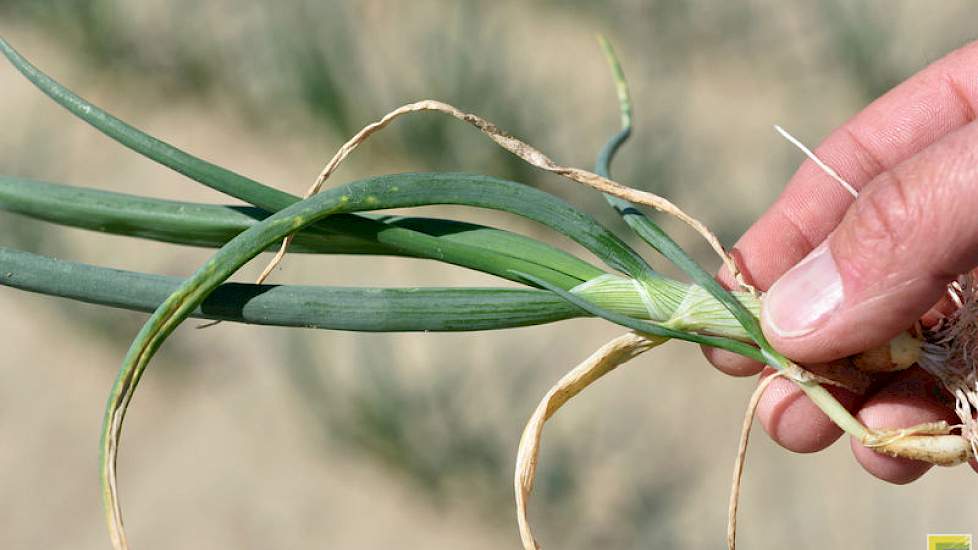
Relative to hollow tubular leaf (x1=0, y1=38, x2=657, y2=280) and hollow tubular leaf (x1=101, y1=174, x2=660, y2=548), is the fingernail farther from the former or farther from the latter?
hollow tubular leaf (x1=0, y1=38, x2=657, y2=280)

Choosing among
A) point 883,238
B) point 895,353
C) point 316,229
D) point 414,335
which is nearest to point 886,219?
point 883,238

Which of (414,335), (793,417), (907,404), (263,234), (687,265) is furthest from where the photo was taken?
(414,335)

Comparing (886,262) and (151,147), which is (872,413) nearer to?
(886,262)

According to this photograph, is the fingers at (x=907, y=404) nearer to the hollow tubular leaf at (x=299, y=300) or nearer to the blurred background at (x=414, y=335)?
the hollow tubular leaf at (x=299, y=300)

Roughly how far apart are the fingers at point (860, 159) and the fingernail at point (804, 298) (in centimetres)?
33

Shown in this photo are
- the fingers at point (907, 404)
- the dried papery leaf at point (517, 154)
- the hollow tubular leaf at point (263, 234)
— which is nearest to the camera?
the hollow tubular leaf at point (263, 234)

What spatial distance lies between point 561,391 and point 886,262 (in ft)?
1.21

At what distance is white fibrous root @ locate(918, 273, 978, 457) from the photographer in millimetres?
980

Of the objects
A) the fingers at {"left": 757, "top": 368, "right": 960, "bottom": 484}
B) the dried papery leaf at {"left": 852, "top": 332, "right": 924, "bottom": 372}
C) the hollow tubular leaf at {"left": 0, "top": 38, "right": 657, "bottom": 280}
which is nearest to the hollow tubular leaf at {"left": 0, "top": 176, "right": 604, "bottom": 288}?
the hollow tubular leaf at {"left": 0, "top": 38, "right": 657, "bottom": 280}

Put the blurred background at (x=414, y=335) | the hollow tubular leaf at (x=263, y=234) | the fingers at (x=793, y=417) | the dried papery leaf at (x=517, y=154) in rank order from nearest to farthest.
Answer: the hollow tubular leaf at (x=263, y=234) → the dried papery leaf at (x=517, y=154) → the fingers at (x=793, y=417) → the blurred background at (x=414, y=335)

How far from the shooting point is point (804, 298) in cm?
93

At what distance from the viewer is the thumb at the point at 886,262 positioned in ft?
2.74

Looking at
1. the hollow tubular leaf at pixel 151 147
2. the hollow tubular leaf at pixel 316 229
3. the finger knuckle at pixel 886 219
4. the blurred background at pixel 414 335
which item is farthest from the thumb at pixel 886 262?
the blurred background at pixel 414 335

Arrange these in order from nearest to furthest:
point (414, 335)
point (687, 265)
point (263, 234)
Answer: point (263, 234), point (687, 265), point (414, 335)
